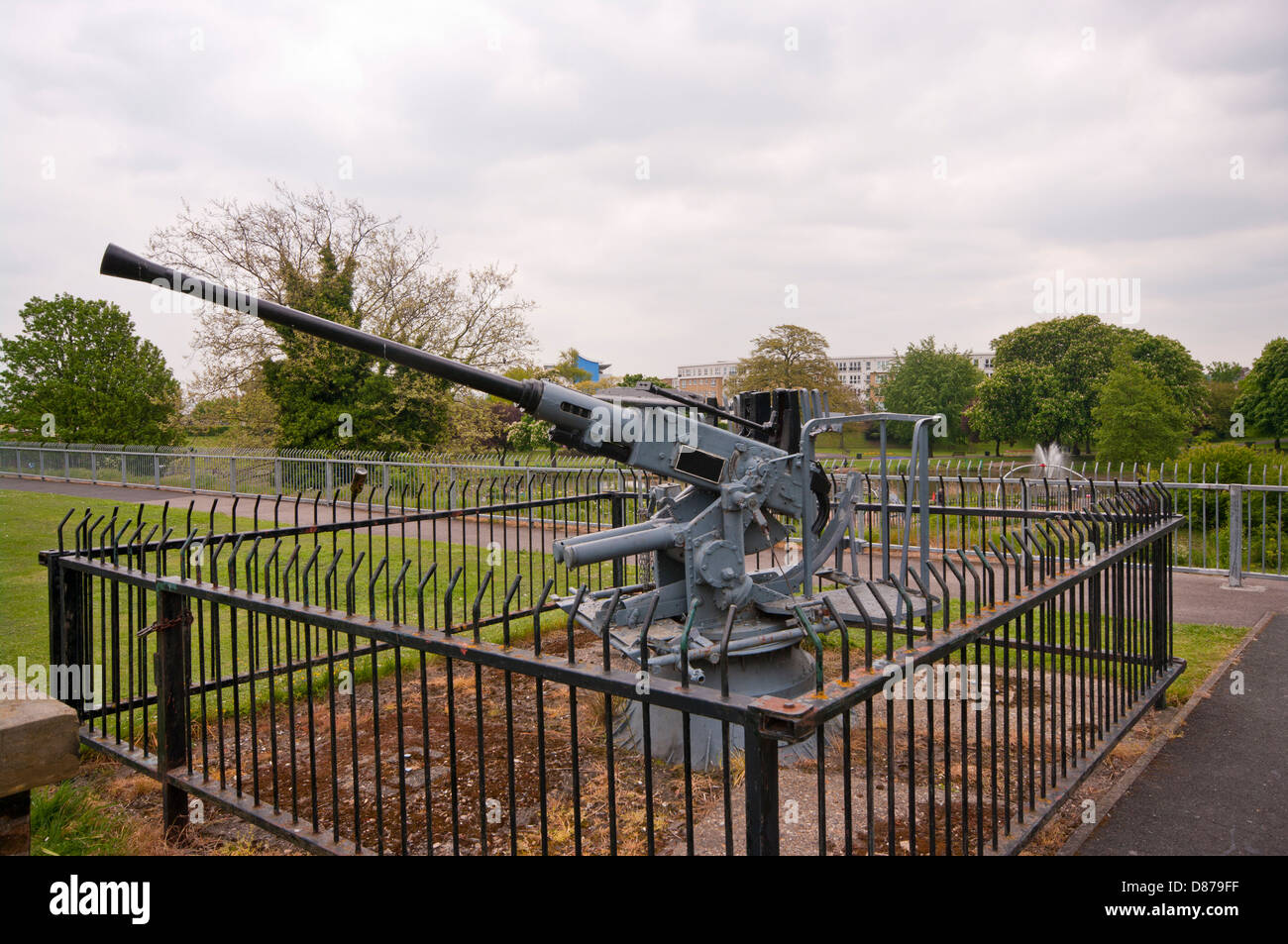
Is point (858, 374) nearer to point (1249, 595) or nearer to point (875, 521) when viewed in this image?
point (875, 521)

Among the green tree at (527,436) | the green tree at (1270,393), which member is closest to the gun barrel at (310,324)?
the green tree at (527,436)

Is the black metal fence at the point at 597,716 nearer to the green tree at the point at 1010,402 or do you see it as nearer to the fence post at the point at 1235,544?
the fence post at the point at 1235,544

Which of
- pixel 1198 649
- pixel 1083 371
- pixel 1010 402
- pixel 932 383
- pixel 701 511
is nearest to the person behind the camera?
pixel 701 511

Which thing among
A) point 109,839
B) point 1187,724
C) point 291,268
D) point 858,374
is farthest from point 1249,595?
point 858,374

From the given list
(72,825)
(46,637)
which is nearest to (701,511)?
(72,825)

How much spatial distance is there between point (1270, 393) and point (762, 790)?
52.5 m

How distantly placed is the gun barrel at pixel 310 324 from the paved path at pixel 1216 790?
12.2 feet

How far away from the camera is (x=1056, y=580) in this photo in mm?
3723

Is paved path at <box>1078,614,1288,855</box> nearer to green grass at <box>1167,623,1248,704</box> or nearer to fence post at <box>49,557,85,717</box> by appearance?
green grass at <box>1167,623,1248,704</box>

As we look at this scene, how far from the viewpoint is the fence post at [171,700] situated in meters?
3.82

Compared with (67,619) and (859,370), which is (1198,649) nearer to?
(67,619)

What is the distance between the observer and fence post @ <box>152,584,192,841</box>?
12.5 ft

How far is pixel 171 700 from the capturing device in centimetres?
388
